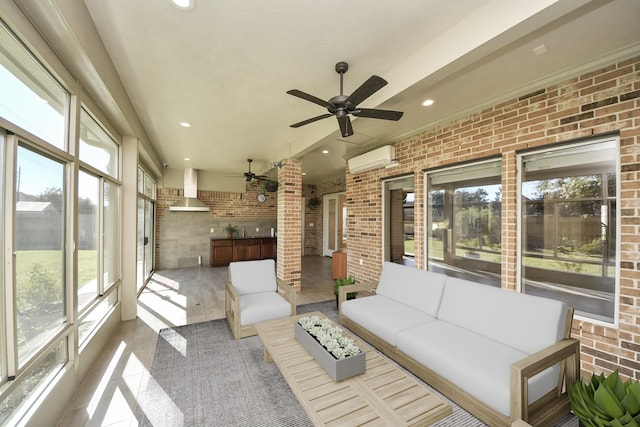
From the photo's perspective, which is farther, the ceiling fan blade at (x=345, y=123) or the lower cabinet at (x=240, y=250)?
the lower cabinet at (x=240, y=250)

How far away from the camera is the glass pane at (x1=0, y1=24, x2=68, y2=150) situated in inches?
57.0

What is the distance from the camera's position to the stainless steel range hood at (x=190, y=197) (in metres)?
7.29

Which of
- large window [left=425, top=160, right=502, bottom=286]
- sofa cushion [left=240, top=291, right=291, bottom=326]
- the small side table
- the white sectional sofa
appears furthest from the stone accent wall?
the white sectional sofa

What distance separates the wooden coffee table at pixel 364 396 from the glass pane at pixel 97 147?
2.76m

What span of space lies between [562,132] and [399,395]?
2.80 metres

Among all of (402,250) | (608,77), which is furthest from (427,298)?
(608,77)

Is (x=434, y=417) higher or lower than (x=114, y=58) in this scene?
lower

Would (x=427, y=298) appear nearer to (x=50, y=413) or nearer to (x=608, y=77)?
A: (x=608, y=77)

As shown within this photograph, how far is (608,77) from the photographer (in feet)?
6.93

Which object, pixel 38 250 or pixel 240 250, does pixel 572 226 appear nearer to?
pixel 38 250

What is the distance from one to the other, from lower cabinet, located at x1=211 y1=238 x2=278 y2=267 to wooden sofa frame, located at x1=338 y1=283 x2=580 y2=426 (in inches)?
259

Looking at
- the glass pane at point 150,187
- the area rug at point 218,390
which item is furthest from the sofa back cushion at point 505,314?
the glass pane at point 150,187

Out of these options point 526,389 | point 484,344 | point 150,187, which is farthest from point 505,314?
point 150,187

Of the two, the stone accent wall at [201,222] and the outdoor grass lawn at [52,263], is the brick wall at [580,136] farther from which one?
the stone accent wall at [201,222]
